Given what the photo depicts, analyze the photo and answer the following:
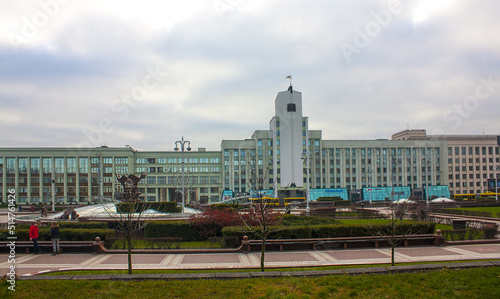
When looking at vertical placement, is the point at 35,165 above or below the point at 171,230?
above

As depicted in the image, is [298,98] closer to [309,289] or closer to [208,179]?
[208,179]

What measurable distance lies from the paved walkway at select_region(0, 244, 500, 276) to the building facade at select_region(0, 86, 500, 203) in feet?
194

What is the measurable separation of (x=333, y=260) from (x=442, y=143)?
86104mm

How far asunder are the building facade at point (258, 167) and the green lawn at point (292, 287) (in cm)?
6679

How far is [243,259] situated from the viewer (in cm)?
1608

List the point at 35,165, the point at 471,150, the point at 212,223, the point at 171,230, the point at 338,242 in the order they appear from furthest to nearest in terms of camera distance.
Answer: the point at 471,150 < the point at 35,165 < the point at 212,223 < the point at 171,230 < the point at 338,242

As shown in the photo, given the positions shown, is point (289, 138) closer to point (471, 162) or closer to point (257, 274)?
point (471, 162)

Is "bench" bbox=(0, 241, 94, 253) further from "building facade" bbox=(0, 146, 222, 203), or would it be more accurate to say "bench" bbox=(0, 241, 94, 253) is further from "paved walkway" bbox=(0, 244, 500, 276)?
"building facade" bbox=(0, 146, 222, 203)

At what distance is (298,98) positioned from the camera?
259ft

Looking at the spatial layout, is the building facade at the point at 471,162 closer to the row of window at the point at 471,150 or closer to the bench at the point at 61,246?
the row of window at the point at 471,150

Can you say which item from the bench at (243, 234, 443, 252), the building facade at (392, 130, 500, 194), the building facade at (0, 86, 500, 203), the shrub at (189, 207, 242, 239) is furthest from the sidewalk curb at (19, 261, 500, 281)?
the building facade at (392, 130, 500, 194)

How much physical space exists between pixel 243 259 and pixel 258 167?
63.7 meters

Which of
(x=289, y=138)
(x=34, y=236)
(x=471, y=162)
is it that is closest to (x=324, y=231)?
(x=34, y=236)

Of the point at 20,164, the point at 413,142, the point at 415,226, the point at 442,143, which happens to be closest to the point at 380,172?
the point at 413,142
